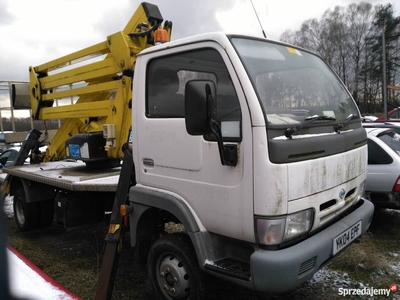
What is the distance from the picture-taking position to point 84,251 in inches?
182

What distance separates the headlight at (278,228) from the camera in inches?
89.8

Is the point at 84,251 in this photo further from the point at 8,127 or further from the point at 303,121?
the point at 8,127

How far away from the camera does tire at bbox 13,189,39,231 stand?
530cm

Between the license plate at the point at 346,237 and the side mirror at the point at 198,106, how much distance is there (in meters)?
1.33

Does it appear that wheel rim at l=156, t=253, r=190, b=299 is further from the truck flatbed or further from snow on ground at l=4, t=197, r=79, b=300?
snow on ground at l=4, t=197, r=79, b=300

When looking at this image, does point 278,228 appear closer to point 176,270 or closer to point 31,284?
point 176,270

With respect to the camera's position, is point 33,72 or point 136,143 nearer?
point 136,143

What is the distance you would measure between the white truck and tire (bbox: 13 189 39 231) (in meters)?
2.70

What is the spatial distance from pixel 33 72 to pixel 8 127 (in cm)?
728

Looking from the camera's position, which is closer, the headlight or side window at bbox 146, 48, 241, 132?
the headlight


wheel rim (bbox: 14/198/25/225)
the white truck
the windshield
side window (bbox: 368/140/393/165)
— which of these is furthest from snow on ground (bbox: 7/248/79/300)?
side window (bbox: 368/140/393/165)

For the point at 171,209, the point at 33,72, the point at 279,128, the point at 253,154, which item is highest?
the point at 33,72

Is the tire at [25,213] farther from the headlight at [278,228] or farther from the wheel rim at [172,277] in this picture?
the headlight at [278,228]

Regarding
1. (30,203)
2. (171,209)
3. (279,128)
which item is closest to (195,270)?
(171,209)
